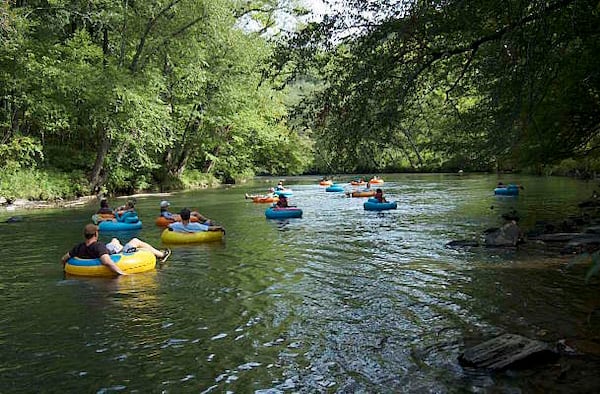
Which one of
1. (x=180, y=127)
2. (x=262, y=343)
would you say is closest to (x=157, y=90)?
(x=180, y=127)

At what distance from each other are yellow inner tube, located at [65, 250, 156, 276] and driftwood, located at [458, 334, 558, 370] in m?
6.19

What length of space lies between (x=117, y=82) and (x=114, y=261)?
14.6 meters

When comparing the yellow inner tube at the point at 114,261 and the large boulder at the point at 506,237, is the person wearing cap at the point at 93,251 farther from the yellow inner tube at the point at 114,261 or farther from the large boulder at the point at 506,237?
the large boulder at the point at 506,237

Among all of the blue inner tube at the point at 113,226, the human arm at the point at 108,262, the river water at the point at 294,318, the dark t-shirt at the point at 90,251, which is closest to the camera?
the river water at the point at 294,318

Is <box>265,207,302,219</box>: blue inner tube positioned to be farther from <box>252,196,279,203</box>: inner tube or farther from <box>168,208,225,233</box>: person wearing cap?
<box>252,196,279,203</box>: inner tube

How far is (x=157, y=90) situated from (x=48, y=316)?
19126 mm

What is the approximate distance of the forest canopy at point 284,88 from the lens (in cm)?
727

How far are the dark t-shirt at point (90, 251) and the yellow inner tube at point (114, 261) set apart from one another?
0.28ft

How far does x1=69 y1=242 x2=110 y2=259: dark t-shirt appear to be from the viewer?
30.6 feet

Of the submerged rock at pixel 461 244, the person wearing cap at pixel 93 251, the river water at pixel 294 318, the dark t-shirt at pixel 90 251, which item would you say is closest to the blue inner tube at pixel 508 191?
the river water at pixel 294 318

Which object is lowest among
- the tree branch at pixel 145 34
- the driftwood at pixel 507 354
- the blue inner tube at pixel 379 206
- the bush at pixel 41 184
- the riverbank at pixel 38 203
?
the driftwood at pixel 507 354

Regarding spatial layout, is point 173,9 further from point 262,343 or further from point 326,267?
point 262,343

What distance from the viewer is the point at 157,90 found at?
24750 millimetres

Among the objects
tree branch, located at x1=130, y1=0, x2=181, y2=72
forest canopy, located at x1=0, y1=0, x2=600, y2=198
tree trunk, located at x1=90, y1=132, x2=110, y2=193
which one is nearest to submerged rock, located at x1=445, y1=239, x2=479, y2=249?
forest canopy, located at x1=0, y1=0, x2=600, y2=198
